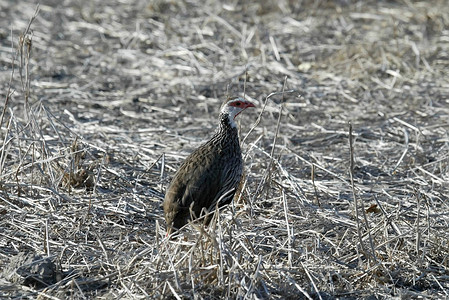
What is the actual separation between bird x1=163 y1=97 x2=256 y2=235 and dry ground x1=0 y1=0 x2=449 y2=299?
0.18 m

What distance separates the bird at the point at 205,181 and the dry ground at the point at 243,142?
0.18 m

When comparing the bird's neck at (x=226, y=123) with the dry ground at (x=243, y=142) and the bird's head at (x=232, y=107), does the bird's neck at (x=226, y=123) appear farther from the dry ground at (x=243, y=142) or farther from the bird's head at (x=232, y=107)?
the dry ground at (x=243, y=142)

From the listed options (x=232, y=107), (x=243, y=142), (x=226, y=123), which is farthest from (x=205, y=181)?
(x=243, y=142)

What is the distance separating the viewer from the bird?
5.62m

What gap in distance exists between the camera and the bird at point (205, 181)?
5.62 meters

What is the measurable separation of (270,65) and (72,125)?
2839 millimetres

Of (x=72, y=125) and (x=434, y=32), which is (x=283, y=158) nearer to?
(x=72, y=125)

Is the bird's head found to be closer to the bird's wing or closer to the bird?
the bird

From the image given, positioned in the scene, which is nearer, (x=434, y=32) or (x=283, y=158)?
(x=283, y=158)

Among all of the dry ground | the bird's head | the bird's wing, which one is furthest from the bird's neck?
the bird's wing

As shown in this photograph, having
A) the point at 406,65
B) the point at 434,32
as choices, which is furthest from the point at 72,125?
the point at 434,32

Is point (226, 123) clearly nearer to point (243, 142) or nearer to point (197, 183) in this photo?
point (243, 142)

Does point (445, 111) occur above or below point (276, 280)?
below

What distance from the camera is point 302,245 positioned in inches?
216
